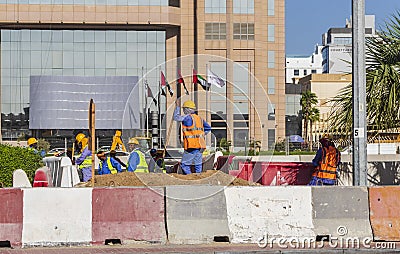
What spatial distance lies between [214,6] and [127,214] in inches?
2794

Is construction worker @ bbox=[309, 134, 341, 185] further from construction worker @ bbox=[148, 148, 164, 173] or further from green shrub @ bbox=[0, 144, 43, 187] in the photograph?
construction worker @ bbox=[148, 148, 164, 173]

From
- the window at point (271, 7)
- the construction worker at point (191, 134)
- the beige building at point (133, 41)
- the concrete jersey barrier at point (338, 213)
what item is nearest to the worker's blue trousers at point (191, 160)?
the construction worker at point (191, 134)

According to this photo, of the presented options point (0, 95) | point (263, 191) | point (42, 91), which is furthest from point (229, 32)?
point (263, 191)

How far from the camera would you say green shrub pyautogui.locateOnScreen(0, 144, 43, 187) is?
48.8ft

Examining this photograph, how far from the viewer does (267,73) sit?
81.5 meters

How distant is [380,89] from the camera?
14.5 meters

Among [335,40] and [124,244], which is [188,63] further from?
[335,40]

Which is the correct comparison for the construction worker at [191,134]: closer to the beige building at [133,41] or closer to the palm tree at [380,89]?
the palm tree at [380,89]

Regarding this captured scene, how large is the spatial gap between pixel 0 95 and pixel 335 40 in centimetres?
10112

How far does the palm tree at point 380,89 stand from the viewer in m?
14.5

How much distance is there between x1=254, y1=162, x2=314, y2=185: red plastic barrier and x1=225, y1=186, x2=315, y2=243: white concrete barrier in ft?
17.6

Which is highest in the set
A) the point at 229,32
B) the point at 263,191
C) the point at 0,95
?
the point at 229,32

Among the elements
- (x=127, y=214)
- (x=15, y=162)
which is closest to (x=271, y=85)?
(x=15, y=162)

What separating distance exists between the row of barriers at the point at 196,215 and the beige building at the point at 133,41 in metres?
65.8
